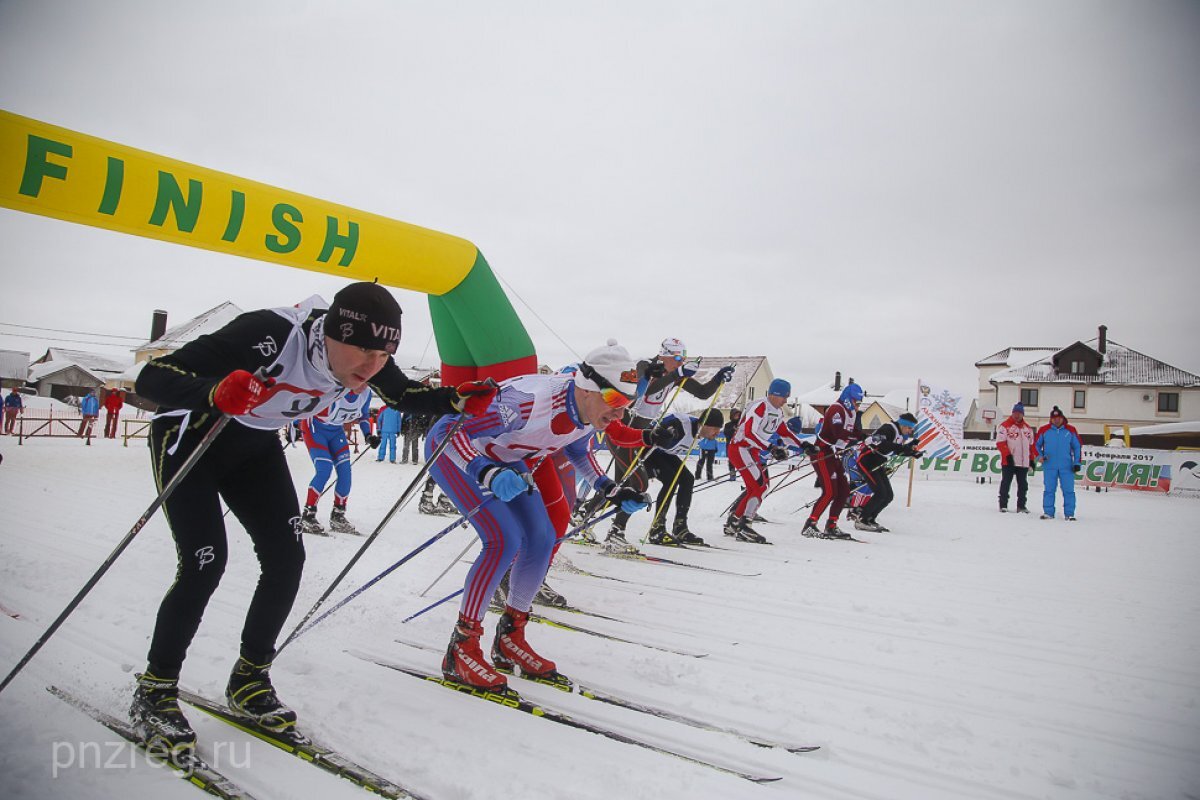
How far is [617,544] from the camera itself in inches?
254

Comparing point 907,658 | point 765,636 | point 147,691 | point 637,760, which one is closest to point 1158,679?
point 907,658

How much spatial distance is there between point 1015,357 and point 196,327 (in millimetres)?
52457

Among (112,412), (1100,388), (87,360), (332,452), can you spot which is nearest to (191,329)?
(112,412)

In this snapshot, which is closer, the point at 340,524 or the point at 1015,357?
the point at 340,524

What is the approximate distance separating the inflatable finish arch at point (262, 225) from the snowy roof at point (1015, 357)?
154 ft

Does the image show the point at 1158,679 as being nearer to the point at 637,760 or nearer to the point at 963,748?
the point at 963,748

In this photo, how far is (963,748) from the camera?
2506 mm

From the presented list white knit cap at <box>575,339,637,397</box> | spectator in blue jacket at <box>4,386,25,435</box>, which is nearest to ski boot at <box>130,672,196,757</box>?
white knit cap at <box>575,339,637,397</box>

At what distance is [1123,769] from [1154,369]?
44.0 metres

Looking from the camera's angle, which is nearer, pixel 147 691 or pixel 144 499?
pixel 147 691

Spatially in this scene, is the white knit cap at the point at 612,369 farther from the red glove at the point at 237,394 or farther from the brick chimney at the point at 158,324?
the brick chimney at the point at 158,324

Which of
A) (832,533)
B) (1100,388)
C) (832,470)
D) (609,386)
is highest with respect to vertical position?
(1100,388)

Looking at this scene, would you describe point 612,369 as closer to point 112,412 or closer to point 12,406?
point 12,406

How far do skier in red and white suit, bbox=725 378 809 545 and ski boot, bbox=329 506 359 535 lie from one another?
440 cm
